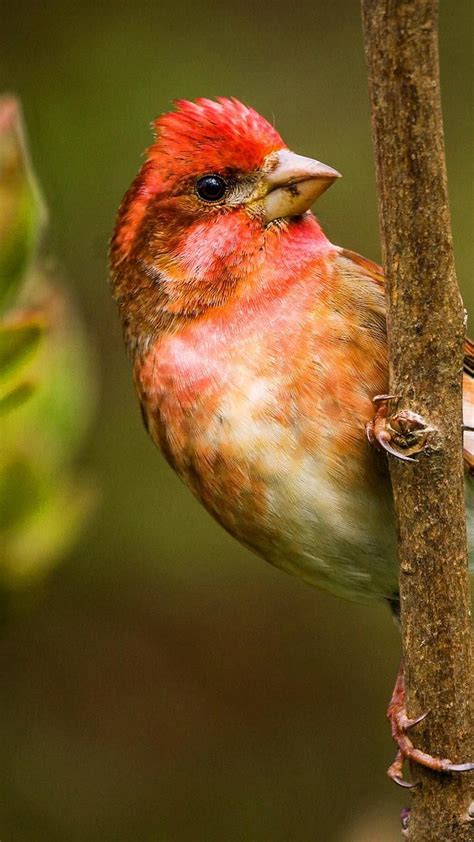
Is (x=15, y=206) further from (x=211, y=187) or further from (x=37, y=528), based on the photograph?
(x=211, y=187)

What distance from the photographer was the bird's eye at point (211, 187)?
12.0ft

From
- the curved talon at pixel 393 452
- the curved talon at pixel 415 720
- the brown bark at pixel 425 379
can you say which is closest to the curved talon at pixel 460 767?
the brown bark at pixel 425 379

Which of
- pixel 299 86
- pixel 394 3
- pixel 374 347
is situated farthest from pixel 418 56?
pixel 299 86

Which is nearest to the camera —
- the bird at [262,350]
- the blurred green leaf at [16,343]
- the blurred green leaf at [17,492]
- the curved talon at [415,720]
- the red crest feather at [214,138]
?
the blurred green leaf at [16,343]

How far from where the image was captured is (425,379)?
267 centimetres

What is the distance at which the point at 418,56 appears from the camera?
2.25 m

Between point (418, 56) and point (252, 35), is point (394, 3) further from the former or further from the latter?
point (252, 35)

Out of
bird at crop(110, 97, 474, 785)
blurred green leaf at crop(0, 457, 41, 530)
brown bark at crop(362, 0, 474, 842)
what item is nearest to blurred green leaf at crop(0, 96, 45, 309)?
blurred green leaf at crop(0, 457, 41, 530)

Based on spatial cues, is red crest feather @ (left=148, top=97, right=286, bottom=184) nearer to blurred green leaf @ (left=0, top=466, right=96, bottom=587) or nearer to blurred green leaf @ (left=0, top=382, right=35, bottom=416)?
blurred green leaf @ (left=0, top=466, right=96, bottom=587)

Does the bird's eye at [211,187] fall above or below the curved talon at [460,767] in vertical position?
above

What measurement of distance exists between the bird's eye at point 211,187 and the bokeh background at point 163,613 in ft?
6.34

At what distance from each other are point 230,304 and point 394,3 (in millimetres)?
1389

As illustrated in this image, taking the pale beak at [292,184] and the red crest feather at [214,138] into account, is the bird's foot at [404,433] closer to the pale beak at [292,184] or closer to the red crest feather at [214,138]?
the pale beak at [292,184]

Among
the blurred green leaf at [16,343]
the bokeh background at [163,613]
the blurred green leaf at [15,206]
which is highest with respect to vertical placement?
the blurred green leaf at [15,206]
